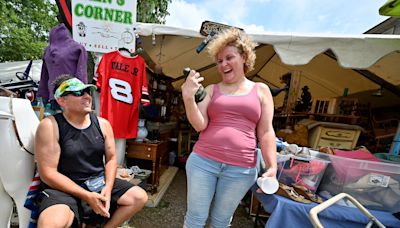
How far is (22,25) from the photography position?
844cm

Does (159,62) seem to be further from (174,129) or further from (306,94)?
(306,94)

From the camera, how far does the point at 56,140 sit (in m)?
1.53

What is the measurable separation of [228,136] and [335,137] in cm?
266

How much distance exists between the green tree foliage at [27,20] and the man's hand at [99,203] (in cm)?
589

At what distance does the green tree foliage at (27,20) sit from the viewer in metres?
6.73

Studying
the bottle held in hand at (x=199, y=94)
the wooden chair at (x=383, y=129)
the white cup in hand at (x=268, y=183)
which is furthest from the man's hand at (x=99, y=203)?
the wooden chair at (x=383, y=129)

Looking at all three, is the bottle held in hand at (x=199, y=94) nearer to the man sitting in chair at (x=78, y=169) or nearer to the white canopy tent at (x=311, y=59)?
the man sitting in chair at (x=78, y=169)

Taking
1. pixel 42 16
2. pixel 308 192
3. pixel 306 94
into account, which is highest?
pixel 42 16

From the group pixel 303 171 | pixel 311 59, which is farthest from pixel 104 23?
pixel 303 171

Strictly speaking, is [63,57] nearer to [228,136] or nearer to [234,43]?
[234,43]

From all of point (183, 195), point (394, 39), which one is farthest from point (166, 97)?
point (394, 39)

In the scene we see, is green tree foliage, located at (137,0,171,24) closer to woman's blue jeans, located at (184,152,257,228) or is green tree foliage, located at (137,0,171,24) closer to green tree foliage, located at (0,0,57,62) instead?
green tree foliage, located at (0,0,57,62)

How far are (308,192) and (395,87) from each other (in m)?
3.44

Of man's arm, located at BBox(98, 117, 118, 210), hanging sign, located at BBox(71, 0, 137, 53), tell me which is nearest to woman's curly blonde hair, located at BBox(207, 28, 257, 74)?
man's arm, located at BBox(98, 117, 118, 210)
